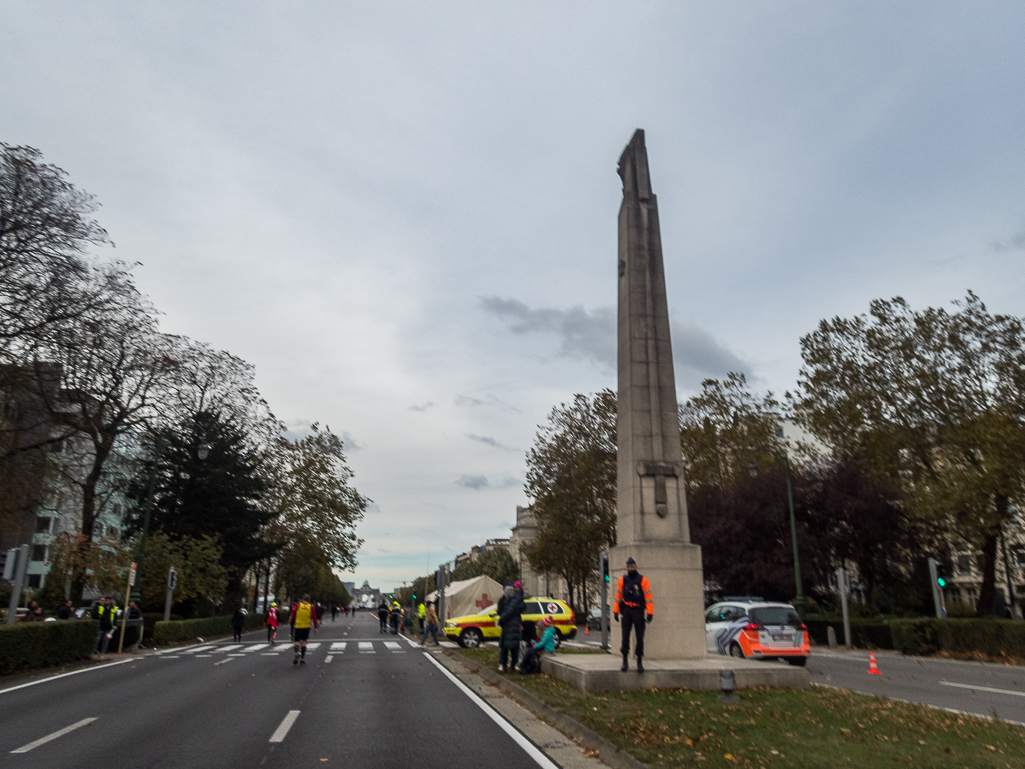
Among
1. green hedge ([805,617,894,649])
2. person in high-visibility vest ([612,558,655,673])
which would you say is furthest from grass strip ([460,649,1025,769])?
green hedge ([805,617,894,649])

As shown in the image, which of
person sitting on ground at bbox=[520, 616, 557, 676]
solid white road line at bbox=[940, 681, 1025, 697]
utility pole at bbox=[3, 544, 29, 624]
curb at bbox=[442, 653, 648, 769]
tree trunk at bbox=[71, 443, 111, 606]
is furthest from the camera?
tree trunk at bbox=[71, 443, 111, 606]

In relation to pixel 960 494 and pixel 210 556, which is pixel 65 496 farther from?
pixel 960 494

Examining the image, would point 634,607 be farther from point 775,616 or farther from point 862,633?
point 862,633

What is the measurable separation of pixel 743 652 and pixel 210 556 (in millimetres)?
28046

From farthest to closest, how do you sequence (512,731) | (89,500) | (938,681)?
(89,500), (938,681), (512,731)

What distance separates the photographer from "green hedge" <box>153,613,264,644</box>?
29.2m

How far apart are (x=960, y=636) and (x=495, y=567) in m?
91.0

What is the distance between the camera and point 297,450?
168ft

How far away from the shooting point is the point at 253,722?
10094mm

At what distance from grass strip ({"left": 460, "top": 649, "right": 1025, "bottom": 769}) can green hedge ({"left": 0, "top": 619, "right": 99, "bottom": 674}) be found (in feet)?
40.5

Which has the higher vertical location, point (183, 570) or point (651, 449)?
point (651, 449)

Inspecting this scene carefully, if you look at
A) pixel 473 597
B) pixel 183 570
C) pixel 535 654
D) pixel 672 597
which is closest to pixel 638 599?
pixel 672 597

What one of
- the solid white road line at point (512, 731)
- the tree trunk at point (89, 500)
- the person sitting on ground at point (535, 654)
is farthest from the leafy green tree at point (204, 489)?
the solid white road line at point (512, 731)

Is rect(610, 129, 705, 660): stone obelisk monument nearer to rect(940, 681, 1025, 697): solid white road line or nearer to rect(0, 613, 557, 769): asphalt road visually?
rect(0, 613, 557, 769): asphalt road
